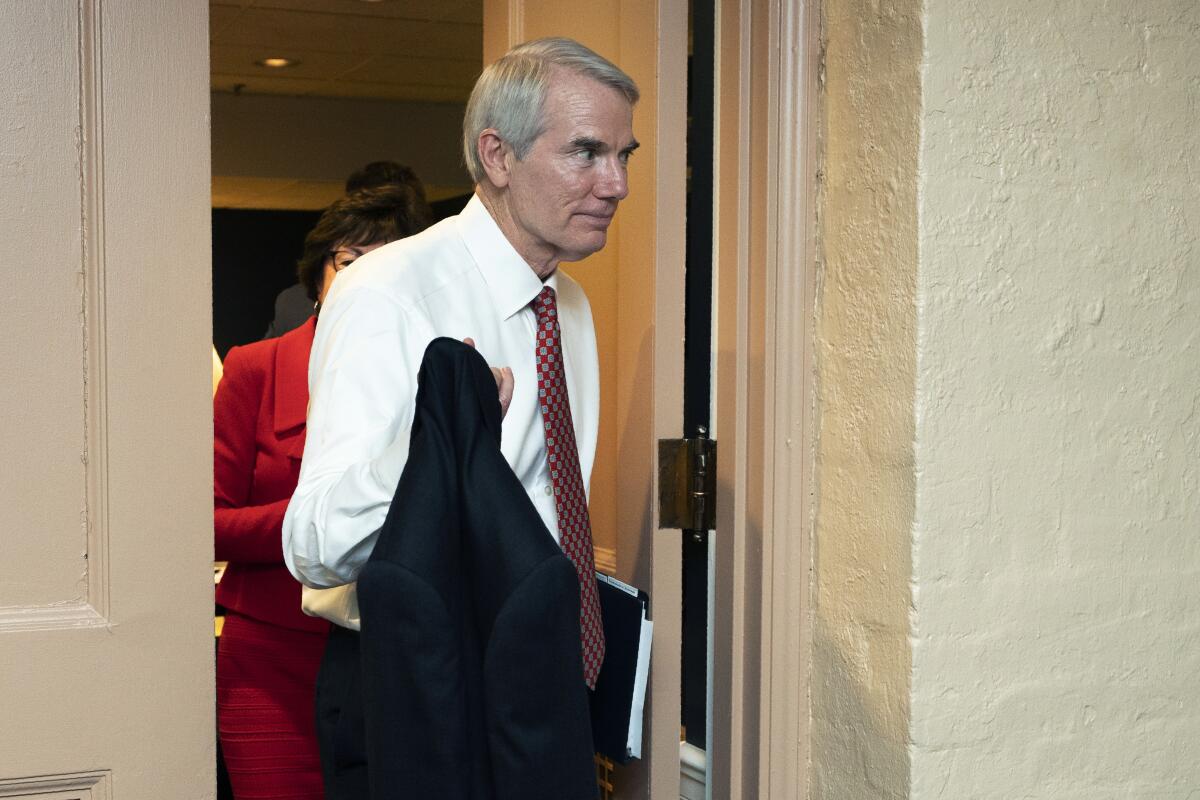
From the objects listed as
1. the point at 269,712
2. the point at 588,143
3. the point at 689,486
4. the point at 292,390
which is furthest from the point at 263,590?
the point at 588,143

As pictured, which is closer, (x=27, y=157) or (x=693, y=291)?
(x=27, y=157)

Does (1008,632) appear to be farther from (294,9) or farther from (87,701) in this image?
(294,9)

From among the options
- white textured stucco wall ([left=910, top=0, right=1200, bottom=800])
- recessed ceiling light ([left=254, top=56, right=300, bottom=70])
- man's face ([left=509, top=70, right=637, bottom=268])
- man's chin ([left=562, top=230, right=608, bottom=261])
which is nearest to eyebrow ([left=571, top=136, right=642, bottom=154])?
man's face ([left=509, top=70, right=637, bottom=268])

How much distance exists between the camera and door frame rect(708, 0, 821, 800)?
1740 millimetres

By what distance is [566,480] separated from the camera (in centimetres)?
167

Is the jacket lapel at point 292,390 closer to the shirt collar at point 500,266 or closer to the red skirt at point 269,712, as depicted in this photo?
the red skirt at point 269,712

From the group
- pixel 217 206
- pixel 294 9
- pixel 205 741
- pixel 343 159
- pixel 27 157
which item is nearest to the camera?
pixel 27 157

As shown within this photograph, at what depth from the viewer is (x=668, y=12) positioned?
1.78 metres

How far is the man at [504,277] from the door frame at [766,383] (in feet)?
0.61

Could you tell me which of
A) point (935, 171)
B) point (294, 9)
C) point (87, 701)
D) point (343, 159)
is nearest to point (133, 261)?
point (87, 701)

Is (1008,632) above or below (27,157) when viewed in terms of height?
below

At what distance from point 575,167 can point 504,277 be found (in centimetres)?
17

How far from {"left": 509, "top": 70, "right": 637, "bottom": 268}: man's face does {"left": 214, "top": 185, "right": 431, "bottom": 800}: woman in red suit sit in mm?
749

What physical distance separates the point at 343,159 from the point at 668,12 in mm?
7584
